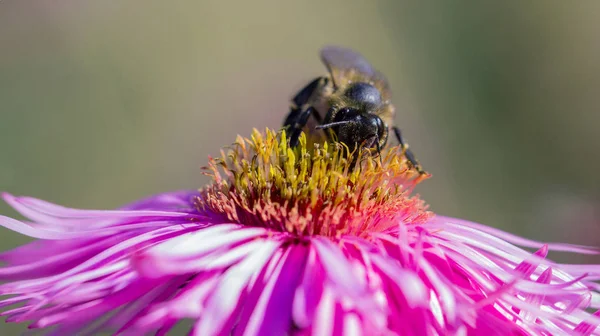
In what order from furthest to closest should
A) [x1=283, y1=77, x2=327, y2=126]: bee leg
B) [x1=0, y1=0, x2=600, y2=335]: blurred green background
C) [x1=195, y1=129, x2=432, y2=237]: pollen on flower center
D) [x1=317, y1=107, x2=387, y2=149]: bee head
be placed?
[x1=0, y1=0, x2=600, y2=335]: blurred green background, [x1=283, y1=77, x2=327, y2=126]: bee leg, [x1=317, y1=107, x2=387, y2=149]: bee head, [x1=195, y1=129, x2=432, y2=237]: pollen on flower center

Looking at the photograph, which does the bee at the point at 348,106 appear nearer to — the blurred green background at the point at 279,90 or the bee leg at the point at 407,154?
the bee leg at the point at 407,154

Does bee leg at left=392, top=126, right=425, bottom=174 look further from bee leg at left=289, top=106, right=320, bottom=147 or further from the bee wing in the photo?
bee leg at left=289, top=106, right=320, bottom=147

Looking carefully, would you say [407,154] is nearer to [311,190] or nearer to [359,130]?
[359,130]

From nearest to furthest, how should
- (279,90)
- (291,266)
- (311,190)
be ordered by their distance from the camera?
(291,266)
(311,190)
(279,90)

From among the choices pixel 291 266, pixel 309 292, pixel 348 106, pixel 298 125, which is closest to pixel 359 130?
pixel 348 106

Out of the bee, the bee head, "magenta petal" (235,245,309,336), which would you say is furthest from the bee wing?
"magenta petal" (235,245,309,336)

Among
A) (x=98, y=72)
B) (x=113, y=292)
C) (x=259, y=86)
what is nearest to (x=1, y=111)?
(x=98, y=72)
